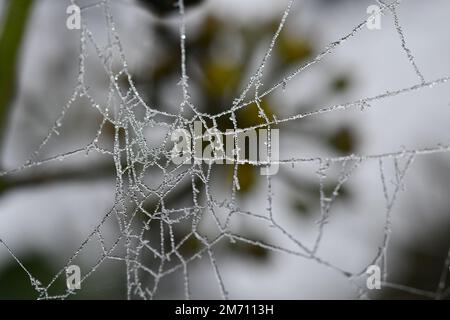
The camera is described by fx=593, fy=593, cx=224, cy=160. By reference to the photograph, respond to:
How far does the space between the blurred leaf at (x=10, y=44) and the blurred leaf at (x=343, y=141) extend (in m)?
0.61

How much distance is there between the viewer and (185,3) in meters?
0.80

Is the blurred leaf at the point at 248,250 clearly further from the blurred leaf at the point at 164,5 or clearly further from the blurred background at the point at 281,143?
the blurred leaf at the point at 164,5

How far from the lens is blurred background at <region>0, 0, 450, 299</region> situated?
3.66 feet

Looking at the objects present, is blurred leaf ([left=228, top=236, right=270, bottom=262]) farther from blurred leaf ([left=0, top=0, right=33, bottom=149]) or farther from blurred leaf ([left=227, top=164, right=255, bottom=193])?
blurred leaf ([left=0, top=0, right=33, bottom=149])

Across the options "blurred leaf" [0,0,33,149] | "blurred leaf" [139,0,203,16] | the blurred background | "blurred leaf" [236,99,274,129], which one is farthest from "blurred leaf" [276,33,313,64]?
"blurred leaf" [0,0,33,149]

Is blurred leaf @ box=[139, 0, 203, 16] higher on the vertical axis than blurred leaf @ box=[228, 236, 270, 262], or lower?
higher

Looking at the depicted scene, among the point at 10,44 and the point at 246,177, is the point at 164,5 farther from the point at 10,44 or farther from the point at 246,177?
the point at 246,177

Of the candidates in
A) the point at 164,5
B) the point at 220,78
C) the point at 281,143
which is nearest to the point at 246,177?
the point at 281,143

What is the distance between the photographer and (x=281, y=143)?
3.76 ft

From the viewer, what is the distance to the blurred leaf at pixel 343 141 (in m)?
1.20

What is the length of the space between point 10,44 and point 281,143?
517 mm

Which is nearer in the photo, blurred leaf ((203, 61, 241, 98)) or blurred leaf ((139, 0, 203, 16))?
blurred leaf ((139, 0, 203, 16))
